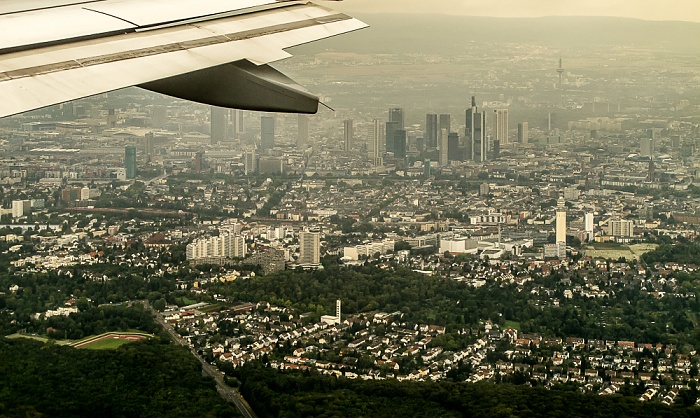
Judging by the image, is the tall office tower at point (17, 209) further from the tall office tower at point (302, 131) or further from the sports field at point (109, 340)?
the tall office tower at point (302, 131)

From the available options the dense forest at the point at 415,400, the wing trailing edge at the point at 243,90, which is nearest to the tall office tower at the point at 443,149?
the dense forest at the point at 415,400

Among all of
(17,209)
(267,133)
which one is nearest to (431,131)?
(267,133)

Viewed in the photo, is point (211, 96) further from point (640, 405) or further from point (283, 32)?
point (640, 405)

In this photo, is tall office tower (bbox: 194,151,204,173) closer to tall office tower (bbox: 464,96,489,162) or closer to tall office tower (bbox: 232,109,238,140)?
tall office tower (bbox: 232,109,238,140)

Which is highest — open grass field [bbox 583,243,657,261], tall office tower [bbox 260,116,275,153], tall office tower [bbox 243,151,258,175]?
tall office tower [bbox 260,116,275,153]

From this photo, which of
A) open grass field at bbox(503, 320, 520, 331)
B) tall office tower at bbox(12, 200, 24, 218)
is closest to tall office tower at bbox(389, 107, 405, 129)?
open grass field at bbox(503, 320, 520, 331)

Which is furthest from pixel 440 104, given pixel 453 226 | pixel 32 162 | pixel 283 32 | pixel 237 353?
pixel 283 32
